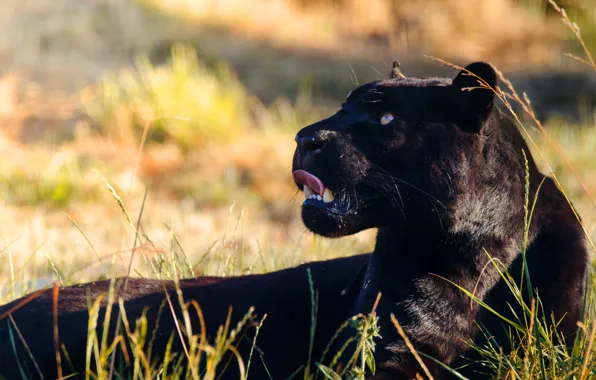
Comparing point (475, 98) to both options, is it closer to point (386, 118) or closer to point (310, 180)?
point (386, 118)

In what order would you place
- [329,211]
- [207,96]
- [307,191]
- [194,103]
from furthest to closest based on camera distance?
1. [207,96]
2. [194,103]
3. [307,191]
4. [329,211]

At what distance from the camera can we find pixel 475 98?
10.3 feet

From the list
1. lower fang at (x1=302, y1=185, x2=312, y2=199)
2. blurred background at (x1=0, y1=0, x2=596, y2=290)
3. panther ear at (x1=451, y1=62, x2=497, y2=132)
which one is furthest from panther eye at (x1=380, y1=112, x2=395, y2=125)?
blurred background at (x1=0, y1=0, x2=596, y2=290)

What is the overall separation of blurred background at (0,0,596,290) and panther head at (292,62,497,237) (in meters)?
1.88

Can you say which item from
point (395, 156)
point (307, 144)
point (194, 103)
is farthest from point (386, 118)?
point (194, 103)

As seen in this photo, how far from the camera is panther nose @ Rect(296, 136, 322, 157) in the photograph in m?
3.10

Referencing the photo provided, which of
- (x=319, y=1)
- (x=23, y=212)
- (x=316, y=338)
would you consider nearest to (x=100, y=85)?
(x=23, y=212)

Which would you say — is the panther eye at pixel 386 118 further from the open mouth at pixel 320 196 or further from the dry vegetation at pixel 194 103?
the dry vegetation at pixel 194 103

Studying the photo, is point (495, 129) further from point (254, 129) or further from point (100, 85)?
point (100, 85)

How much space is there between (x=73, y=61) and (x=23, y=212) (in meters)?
3.79

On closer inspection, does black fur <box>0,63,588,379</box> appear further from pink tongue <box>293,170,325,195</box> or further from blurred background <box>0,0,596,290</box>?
blurred background <box>0,0,596,290</box>

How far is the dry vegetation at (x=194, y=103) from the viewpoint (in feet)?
25.0

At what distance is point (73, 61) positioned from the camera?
11.2 metres

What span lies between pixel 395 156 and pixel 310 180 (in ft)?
0.98
